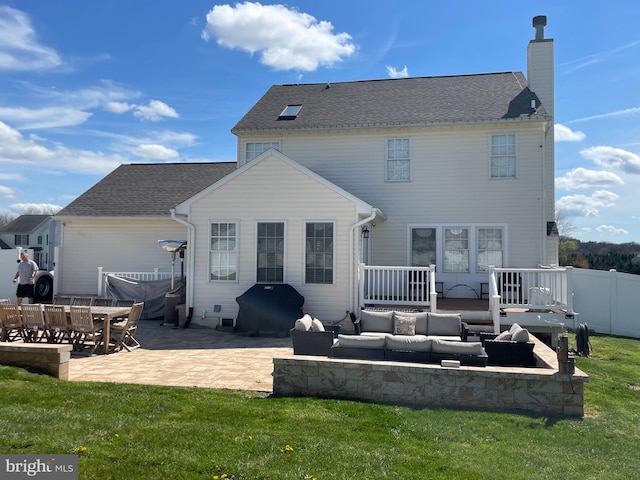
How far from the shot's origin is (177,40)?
566 inches

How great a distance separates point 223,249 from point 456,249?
750 centimetres

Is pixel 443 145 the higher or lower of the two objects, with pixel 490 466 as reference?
higher

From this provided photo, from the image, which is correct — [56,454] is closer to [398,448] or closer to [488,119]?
[398,448]

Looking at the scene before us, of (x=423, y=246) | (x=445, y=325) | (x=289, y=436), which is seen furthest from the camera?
(x=423, y=246)

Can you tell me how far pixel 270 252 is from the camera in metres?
12.9

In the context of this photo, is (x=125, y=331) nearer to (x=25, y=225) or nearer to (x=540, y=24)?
(x=540, y=24)

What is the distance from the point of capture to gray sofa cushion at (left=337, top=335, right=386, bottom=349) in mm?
6672

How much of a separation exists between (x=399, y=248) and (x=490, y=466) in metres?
11.4

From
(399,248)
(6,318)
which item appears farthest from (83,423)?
(399,248)

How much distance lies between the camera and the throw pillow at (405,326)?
9.46 meters

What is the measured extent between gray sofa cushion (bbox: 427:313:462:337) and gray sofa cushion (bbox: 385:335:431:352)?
9.81 ft

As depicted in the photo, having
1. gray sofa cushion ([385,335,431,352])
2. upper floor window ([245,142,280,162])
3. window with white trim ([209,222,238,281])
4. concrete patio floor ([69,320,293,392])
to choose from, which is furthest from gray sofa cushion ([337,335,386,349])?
upper floor window ([245,142,280,162])

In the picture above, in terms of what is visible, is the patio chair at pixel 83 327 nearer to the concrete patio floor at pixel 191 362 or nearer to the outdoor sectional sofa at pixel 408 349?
the concrete patio floor at pixel 191 362

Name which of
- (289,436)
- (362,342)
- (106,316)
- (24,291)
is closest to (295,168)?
(106,316)
